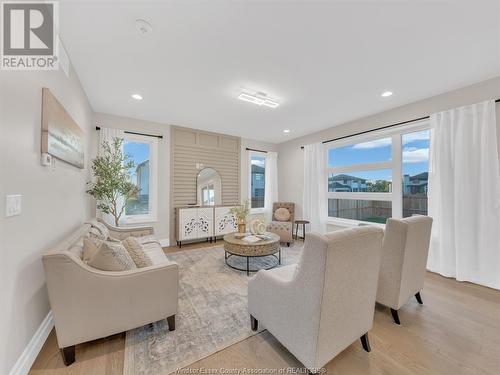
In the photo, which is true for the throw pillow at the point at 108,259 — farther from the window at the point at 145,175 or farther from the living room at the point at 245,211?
the window at the point at 145,175

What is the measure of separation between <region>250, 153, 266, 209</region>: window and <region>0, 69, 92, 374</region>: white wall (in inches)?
159

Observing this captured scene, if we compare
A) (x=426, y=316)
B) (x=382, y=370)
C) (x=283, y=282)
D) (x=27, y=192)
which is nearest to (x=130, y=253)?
(x=27, y=192)

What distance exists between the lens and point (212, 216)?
14.8ft

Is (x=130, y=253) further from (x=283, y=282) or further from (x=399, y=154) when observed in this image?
(x=399, y=154)

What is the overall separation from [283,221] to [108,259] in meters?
3.74

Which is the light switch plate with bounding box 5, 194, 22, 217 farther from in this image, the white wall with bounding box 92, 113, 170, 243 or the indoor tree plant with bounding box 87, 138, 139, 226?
the white wall with bounding box 92, 113, 170, 243

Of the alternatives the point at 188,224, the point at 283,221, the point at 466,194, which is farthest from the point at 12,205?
the point at 466,194

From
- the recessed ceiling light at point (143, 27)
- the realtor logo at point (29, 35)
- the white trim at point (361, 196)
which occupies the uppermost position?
the recessed ceiling light at point (143, 27)

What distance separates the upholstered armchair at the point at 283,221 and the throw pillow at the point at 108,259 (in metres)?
3.12

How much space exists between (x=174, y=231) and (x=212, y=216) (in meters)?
0.86

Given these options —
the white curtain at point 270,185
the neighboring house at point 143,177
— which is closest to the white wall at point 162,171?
the neighboring house at point 143,177

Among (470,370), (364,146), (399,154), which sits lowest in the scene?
(470,370)

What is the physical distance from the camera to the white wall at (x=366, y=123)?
255 centimetres

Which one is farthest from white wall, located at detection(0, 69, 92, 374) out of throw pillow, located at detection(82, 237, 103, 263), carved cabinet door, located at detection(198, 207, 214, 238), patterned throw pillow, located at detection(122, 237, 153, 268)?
carved cabinet door, located at detection(198, 207, 214, 238)
